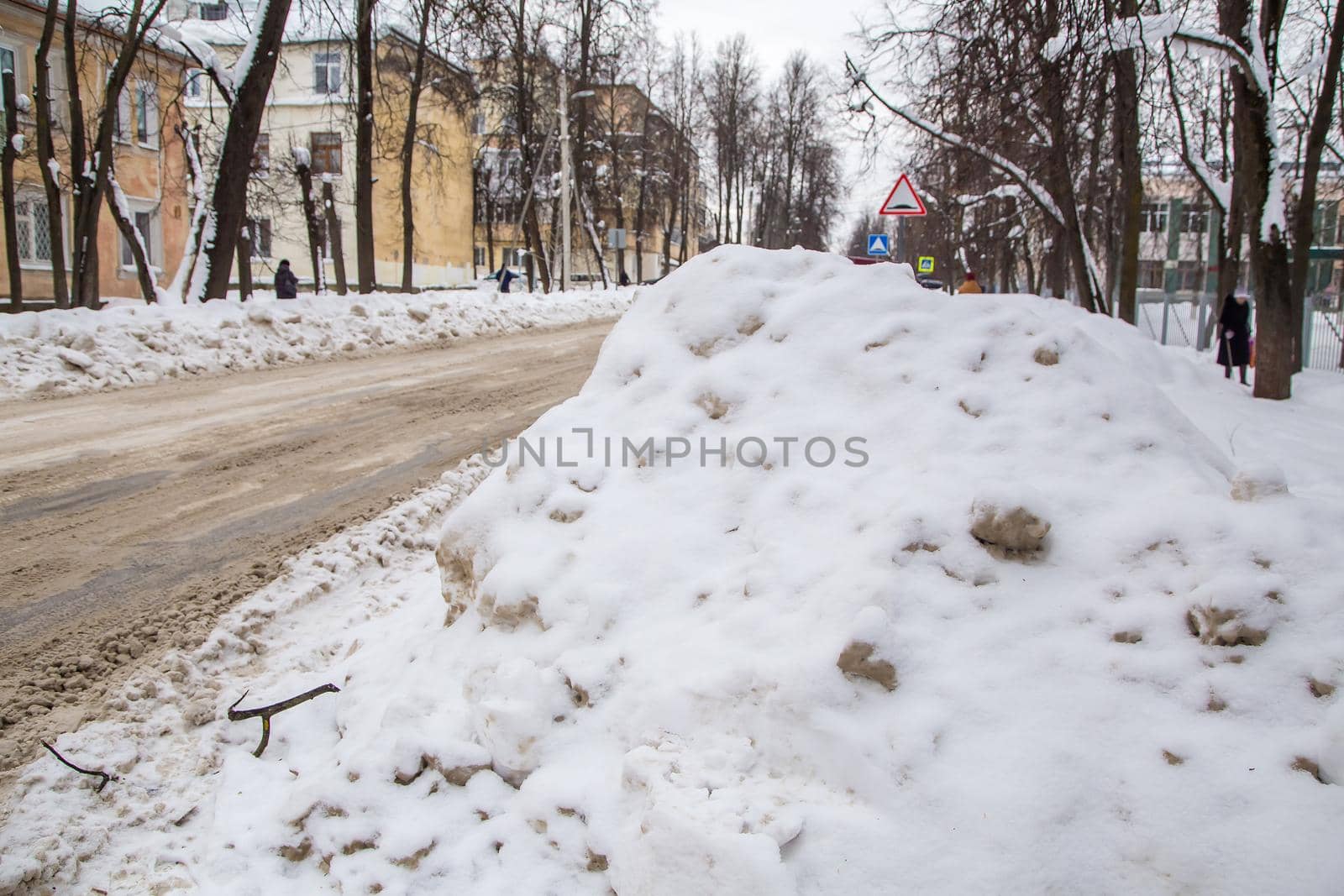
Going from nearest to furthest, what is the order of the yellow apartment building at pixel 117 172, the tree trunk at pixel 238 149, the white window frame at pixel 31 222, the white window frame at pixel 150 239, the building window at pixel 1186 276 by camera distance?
1. the tree trunk at pixel 238 149
2. the yellow apartment building at pixel 117 172
3. the white window frame at pixel 31 222
4. the white window frame at pixel 150 239
5. the building window at pixel 1186 276

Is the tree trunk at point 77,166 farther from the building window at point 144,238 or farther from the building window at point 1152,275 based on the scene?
the building window at point 1152,275

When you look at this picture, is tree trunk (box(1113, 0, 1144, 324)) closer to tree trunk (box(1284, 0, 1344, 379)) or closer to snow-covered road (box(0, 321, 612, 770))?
tree trunk (box(1284, 0, 1344, 379))

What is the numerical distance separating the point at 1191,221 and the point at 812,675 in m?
46.0

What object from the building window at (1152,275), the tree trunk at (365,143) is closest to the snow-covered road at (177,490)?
the tree trunk at (365,143)

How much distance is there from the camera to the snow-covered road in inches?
147

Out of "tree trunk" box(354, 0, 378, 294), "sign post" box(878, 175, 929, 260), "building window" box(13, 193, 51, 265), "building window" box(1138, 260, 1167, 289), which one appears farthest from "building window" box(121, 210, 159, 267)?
"building window" box(1138, 260, 1167, 289)

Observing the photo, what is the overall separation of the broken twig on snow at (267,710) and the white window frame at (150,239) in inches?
1109

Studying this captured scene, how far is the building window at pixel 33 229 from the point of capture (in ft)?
78.5

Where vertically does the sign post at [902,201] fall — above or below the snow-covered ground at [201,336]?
above

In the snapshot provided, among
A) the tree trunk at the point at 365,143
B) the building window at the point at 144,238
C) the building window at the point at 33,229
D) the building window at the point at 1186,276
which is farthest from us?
the building window at the point at 1186,276

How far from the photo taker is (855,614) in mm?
2621

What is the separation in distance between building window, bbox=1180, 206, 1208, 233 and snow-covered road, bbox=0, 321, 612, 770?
30.1 metres

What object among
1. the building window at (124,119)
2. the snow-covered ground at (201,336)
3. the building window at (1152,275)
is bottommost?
the snow-covered ground at (201,336)

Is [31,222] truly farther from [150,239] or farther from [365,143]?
[365,143]
